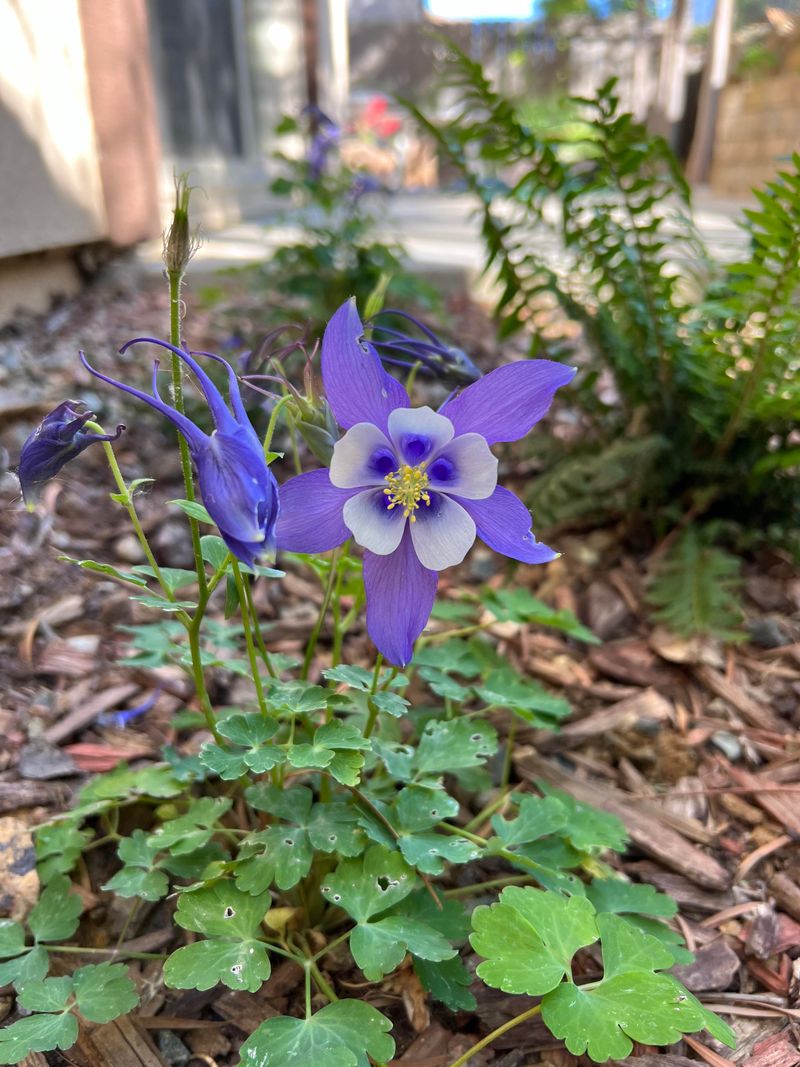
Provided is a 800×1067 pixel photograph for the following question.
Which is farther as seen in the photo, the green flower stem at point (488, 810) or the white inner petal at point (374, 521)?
the green flower stem at point (488, 810)

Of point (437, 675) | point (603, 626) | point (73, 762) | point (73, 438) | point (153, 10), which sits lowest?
point (603, 626)

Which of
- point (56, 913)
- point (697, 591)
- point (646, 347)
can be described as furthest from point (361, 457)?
point (646, 347)

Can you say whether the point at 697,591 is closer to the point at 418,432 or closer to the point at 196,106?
the point at 418,432

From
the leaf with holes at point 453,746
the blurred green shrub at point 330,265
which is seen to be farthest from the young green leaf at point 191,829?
the blurred green shrub at point 330,265

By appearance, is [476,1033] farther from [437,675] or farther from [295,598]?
[295,598]

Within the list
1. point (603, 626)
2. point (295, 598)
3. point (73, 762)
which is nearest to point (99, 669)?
point (73, 762)

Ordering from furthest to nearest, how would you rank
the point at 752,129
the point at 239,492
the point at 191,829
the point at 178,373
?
the point at 752,129 < the point at 191,829 < the point at 178,373 < the point at 239,492

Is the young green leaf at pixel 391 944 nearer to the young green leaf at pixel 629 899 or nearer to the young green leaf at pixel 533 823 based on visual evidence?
the young green leaf at pixel 533 823
